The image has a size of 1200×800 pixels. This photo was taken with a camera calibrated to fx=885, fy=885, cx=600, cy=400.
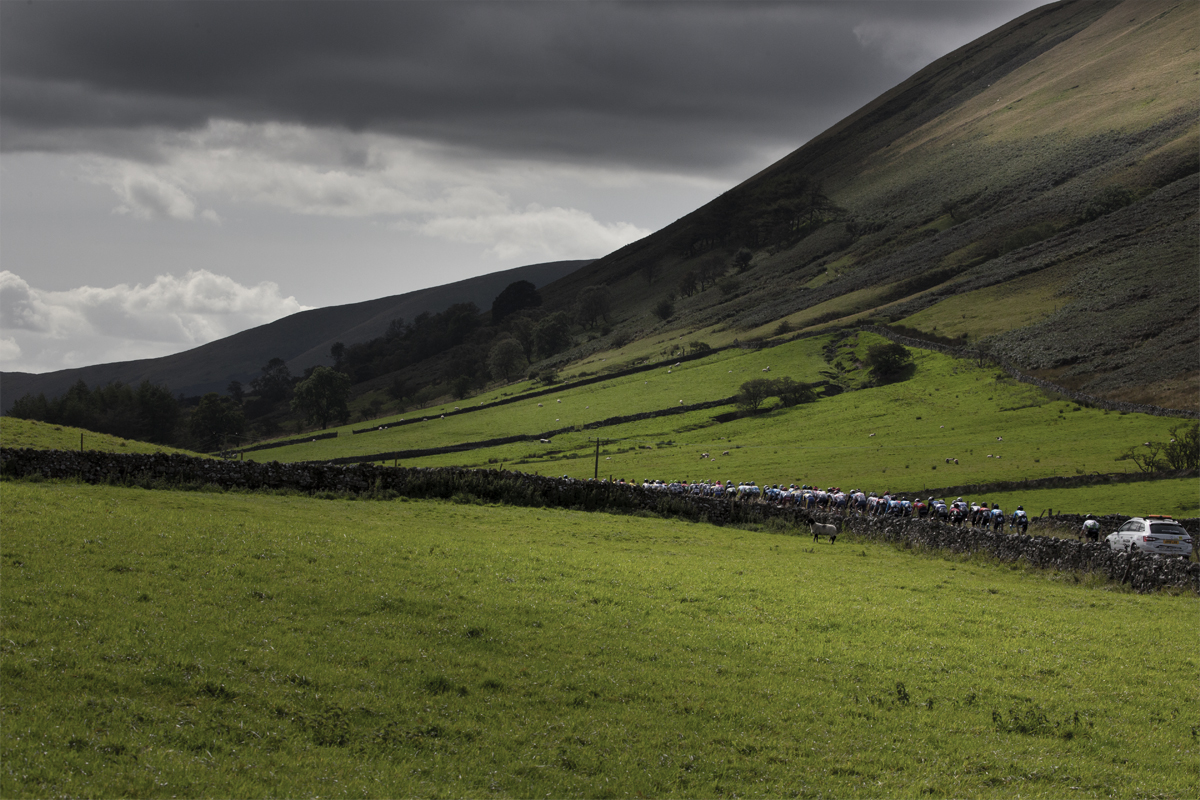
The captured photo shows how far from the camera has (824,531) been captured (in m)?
36.8

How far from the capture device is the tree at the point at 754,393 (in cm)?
9994

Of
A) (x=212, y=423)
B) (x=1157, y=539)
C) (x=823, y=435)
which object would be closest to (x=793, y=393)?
(x=823, y=435)

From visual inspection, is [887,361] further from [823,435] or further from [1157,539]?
[1157,539]

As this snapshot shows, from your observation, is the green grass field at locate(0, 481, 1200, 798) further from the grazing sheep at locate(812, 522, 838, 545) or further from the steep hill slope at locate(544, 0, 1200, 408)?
the steep hill slope at locate(544, 0, 1200, 408)

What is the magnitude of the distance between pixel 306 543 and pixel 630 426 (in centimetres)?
7911

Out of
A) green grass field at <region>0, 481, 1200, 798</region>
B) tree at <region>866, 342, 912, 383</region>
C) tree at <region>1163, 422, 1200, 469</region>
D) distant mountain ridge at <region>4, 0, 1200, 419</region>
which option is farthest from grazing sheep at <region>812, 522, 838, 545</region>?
tree at <region>866, 342, 912, 383</region>

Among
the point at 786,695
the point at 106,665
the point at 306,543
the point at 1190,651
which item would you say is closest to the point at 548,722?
the point at 786,695

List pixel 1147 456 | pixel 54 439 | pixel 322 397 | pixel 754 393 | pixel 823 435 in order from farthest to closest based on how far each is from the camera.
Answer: pixel 322 397
pixel 754 393
pixel 823 435
pixel 1147 456
pixel 54 439

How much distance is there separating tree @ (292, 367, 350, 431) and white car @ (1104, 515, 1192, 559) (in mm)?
145157

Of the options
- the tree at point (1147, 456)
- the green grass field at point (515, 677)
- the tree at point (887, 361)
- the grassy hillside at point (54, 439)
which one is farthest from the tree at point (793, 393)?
the green grass field at point (515, 677)

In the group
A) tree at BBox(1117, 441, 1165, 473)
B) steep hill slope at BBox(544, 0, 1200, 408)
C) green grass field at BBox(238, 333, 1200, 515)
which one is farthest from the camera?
steep hill slope at BBox(544, 0, 1200, 408)

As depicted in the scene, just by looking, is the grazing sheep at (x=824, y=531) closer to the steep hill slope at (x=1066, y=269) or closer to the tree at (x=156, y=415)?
the steep hill slope at (x=1066, y=269)

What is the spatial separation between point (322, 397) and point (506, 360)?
37634 millimetres

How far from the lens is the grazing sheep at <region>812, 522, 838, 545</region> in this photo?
118 ft
